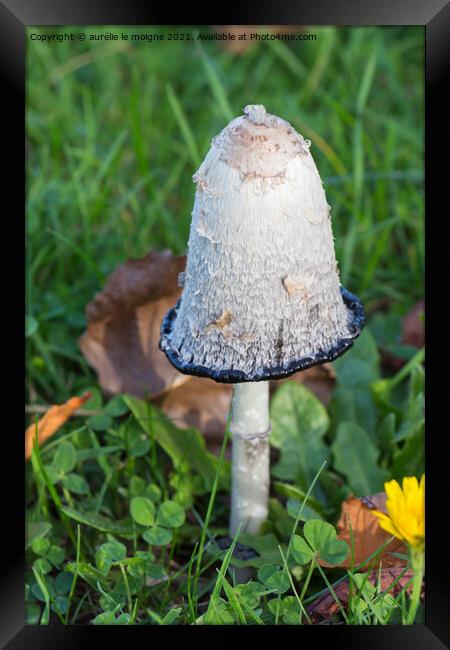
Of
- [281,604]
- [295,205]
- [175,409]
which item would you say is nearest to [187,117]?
[175,409]

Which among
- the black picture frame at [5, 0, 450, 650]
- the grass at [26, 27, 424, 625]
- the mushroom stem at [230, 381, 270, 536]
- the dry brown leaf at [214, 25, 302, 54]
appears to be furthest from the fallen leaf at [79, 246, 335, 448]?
the dry brown leaf at [214, 25, 302, 54]

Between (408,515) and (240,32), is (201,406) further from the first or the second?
(240,32)

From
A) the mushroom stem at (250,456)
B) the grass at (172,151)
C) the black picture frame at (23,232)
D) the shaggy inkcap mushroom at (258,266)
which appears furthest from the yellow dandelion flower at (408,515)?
the grass at (172,151)

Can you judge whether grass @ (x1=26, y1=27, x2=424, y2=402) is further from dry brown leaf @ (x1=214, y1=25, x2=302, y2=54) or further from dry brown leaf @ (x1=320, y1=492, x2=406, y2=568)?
dry brown leaf @ (x1=320, y1=492, x2=406, y2=568)

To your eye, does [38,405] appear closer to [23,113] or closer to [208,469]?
[208,469]

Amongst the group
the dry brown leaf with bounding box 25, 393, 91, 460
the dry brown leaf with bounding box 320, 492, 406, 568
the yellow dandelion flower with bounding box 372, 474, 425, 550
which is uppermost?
the dry brown leaf with bounding box 25, 393, 91, 460

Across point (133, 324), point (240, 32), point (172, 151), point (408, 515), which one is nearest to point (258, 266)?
point (408, 515)

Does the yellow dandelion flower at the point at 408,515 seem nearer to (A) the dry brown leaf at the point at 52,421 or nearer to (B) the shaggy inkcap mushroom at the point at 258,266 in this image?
(B) the shaggy inkcap mushroom at the point at 258,266
